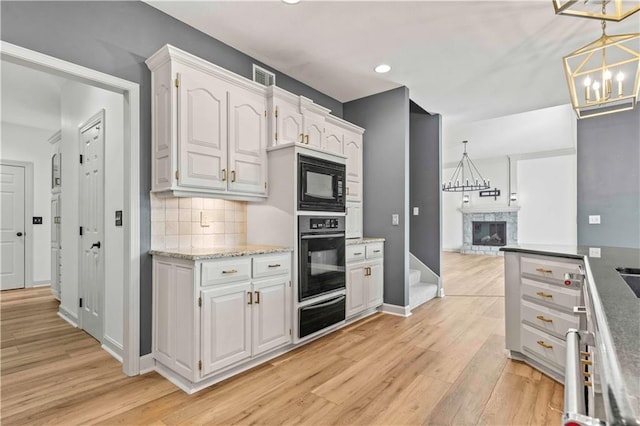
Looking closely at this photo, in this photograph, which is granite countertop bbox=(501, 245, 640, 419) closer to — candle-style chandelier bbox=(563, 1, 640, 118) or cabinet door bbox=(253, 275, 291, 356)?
candle-style chandelier bbox=(563, 1, 640, 118)

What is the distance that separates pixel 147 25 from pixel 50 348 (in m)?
2.89

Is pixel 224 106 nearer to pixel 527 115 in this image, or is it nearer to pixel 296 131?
pixel 296 131

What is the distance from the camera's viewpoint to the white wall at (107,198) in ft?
8.86

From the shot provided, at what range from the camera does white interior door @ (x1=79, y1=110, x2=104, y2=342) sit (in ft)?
9.93

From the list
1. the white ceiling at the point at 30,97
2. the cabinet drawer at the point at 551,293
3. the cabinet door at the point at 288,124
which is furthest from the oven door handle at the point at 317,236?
the white ceiling at the point at 30,97

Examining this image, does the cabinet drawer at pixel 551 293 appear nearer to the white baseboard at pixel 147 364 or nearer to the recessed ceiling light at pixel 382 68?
the recessed ceiling light at pixel 382 68

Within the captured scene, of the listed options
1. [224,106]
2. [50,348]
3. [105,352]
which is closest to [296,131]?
[224,106]

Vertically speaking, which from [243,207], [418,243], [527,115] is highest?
[527,115]

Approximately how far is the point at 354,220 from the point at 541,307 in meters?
2.15

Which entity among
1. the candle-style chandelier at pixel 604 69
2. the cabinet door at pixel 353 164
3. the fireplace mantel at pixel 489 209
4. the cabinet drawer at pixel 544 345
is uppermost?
the candle-style chandelier at pixel 604 69

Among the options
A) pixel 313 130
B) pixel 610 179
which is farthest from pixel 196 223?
pixel 610 179

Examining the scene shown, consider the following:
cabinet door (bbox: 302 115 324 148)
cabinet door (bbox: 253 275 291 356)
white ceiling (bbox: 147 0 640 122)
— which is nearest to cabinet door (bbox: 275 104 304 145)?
cabinet door (bbox: 302 115 324 148)

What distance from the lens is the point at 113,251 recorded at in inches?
109

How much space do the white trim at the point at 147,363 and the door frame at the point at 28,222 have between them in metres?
4.75
